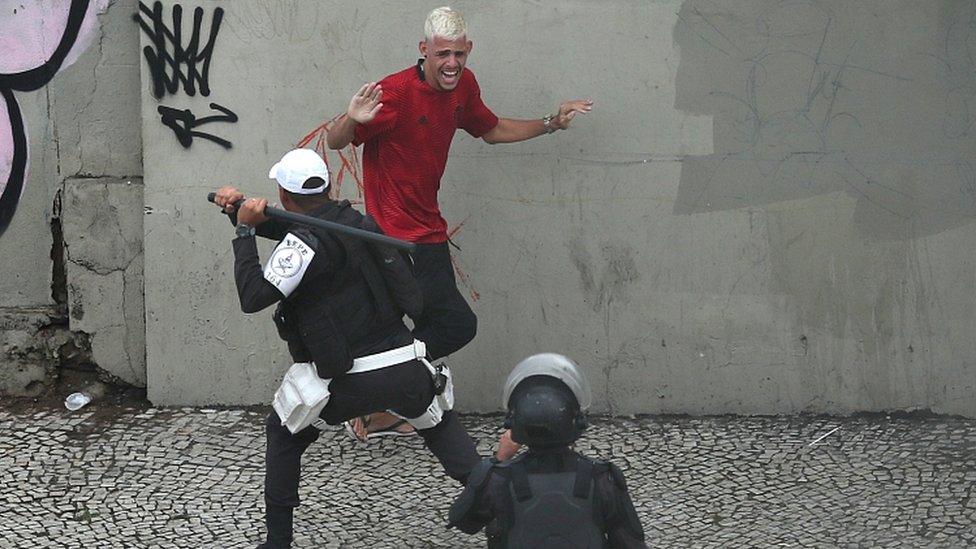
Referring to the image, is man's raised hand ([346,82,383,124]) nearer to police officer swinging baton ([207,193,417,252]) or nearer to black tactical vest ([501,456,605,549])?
police officer swinging baton ([207,193,417,252])

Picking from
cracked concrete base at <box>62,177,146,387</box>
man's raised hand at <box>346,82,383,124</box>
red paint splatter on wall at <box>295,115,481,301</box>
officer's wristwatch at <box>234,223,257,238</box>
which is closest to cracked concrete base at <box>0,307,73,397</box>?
cracked concrete base at <box>62,177,146,387</box>

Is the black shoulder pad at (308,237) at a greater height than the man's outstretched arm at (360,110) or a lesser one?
lesser

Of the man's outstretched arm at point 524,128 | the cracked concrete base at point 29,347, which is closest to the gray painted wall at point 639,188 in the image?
the man's outstretched arm at point 524,128

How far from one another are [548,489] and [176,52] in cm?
341

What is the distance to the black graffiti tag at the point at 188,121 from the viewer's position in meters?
6.53

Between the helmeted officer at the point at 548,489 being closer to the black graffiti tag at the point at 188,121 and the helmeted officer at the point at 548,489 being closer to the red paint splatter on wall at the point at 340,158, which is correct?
the red paint splatter on wall at the point at 340,158

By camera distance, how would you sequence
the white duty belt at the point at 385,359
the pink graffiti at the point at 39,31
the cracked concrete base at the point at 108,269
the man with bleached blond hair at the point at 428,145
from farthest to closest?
the cracked concrete base at the point at 108,269, the pink graffiti at the point at 39,31, the man with bleached blond hair at the point at 428,145, the white duty belt at the point at 385,359

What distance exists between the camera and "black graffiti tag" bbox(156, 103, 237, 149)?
6527mm

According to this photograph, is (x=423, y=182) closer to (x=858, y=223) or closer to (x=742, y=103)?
(x=742, y=103)

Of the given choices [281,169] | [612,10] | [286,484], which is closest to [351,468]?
[286,484]

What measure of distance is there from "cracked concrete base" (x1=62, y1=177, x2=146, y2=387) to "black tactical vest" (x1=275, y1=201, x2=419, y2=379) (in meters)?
2.01

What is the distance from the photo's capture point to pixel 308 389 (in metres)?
4.98

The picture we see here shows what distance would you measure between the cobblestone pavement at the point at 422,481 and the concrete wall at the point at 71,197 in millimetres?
308

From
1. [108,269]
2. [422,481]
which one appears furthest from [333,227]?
[108,269]
